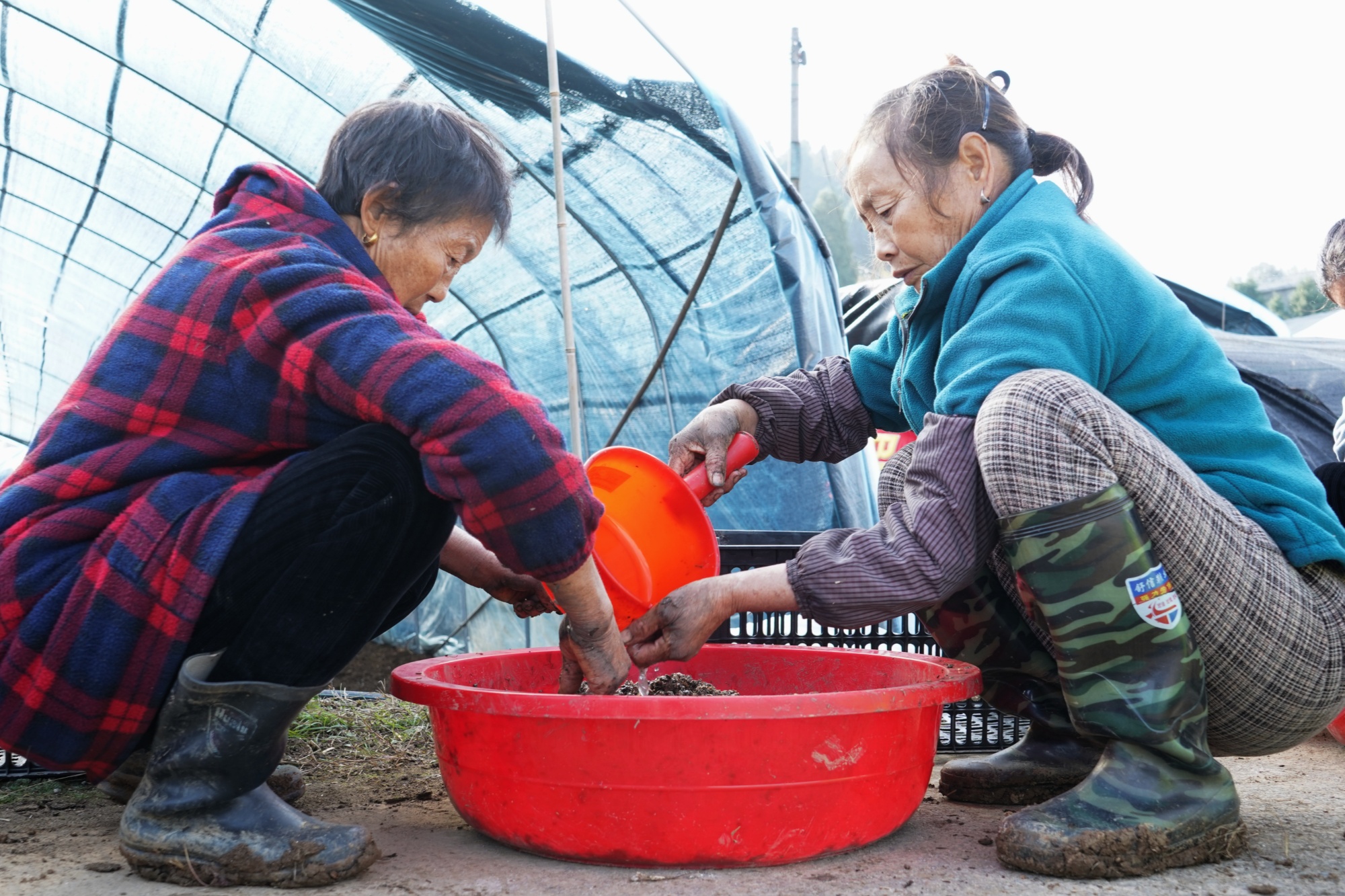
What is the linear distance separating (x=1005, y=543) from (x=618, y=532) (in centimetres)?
58

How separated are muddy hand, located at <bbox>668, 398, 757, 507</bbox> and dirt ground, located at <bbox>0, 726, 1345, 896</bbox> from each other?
0.66 metres

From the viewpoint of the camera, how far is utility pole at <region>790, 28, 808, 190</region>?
10.5m

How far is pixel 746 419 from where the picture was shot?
82.4 inches

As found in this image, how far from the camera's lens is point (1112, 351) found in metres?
1.58

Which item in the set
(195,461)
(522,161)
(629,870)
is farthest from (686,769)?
(522,161)

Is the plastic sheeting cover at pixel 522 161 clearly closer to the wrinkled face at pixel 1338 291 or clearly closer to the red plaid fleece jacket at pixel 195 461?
the wrinkled face at pixel 1338 291

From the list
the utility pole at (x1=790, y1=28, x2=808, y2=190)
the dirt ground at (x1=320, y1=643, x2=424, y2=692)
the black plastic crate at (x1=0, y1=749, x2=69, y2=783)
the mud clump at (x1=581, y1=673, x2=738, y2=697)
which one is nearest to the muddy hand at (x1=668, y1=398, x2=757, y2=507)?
the mud clump at (x1=581, y1=673, x2=738, y2=697)

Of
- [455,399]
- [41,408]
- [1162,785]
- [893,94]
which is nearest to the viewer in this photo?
[455,399]

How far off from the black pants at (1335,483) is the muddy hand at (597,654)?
59.2 inches

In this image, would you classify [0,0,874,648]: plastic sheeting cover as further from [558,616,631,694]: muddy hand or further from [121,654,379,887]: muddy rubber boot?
[121,654,379,887]: muddy rubber boot

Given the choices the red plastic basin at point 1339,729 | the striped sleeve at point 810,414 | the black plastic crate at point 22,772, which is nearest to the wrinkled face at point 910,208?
the striped sleeve at point 810,414

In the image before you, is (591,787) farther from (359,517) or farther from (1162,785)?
(1162,785)

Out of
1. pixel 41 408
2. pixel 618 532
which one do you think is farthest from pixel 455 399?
pixel 41 408

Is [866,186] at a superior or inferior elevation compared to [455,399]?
superior
